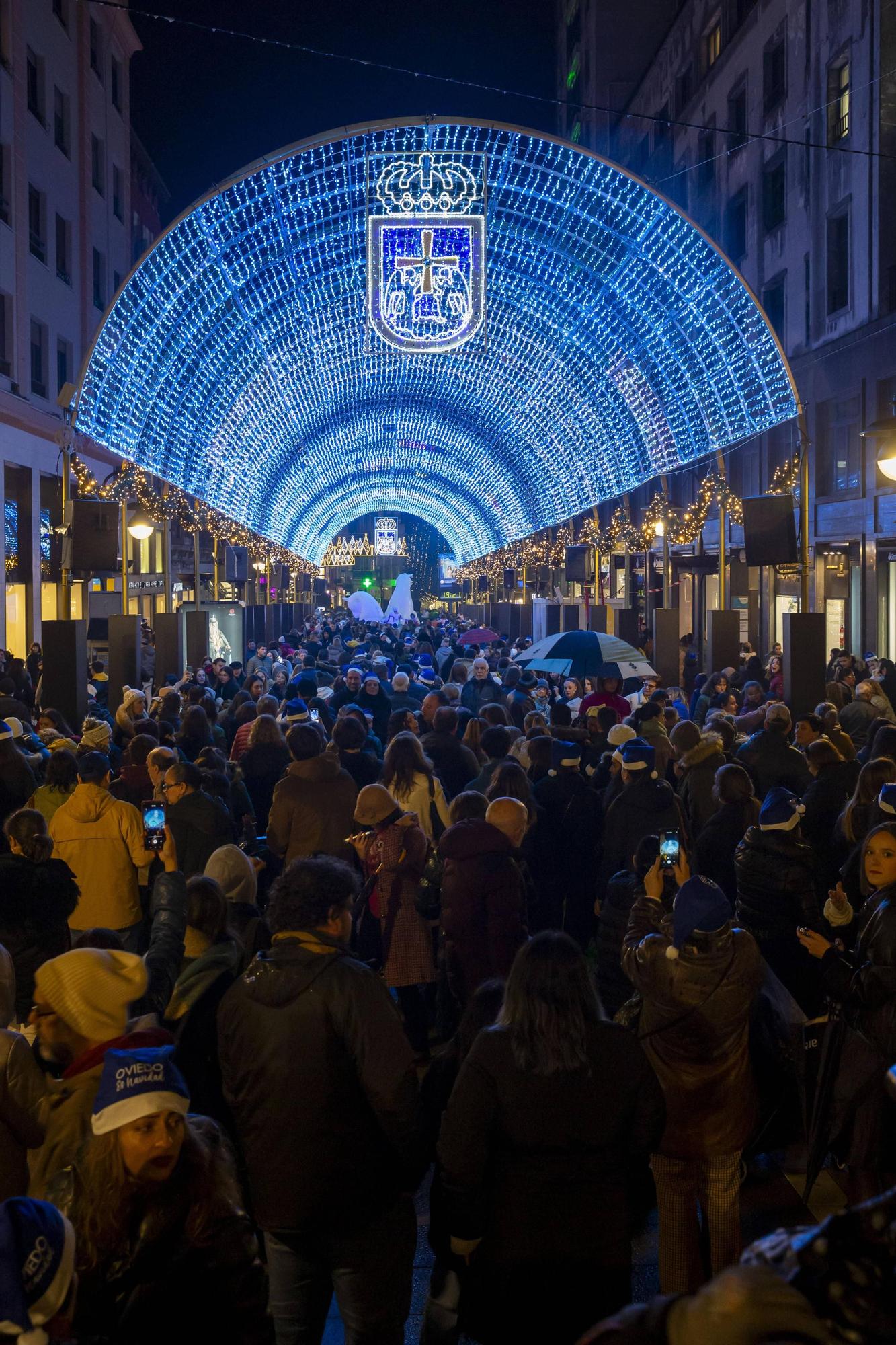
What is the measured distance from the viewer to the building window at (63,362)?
30969 millimetres

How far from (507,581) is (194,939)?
156ft

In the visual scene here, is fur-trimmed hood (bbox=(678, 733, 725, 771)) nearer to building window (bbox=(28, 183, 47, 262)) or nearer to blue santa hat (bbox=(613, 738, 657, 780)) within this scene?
blue santa hat (bbox=(613, 738, 657, 780))

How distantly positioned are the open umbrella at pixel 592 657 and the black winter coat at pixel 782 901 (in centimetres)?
777

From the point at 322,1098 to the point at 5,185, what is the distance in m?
26.3

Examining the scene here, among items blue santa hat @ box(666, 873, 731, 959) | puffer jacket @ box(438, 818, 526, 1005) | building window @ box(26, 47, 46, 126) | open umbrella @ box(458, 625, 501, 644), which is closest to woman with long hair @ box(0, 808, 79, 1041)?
puffer jacket @ box(438, 818, 526, 1005)

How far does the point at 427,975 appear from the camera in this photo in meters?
6.91

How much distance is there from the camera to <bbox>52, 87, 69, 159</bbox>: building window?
1212 inches

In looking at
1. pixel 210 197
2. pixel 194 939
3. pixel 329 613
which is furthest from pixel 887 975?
pixel 329 613

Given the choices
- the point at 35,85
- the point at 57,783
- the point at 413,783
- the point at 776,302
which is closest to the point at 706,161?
the point at 776,302

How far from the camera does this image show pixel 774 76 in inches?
1161

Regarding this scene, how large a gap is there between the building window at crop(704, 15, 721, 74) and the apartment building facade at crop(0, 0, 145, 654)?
1593 cm

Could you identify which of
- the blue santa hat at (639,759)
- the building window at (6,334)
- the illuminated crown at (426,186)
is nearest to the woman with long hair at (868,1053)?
the blue santa hat at (639,759)

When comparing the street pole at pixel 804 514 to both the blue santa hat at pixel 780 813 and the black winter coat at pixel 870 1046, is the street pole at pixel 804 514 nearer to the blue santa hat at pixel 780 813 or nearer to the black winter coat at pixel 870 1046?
the blue santa hat at pixel 780 813

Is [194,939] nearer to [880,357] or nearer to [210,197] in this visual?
[210,197]
